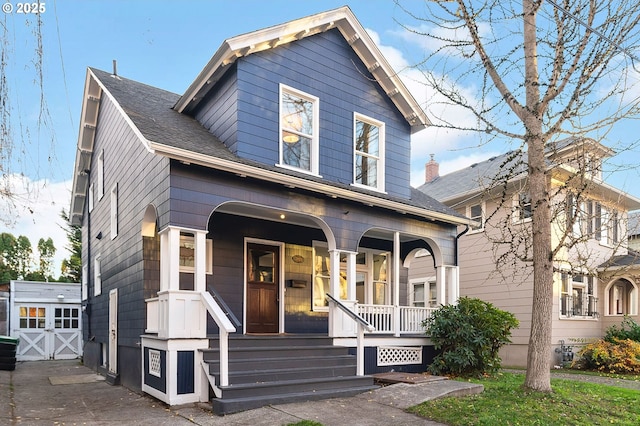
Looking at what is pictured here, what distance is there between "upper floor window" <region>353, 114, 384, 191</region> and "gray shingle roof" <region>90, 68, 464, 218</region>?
1.78 feet

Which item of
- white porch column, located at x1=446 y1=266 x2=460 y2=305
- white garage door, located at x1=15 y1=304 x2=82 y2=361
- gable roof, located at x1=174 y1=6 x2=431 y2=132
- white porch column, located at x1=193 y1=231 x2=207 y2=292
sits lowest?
white garage door, located at x1=15 y1=304 x2=82 y2=361

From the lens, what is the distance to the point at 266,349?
26.9ft

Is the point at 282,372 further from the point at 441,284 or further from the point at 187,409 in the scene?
the point at 441,284

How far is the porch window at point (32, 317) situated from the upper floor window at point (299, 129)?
45.5ft

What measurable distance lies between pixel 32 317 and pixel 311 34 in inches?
597

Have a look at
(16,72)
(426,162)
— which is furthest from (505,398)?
(426,162)

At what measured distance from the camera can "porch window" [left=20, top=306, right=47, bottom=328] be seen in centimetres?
1847

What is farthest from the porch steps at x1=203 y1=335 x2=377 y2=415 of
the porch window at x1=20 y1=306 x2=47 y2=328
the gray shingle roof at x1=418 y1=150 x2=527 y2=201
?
the porch window at x1=20 y1=306 x2=47 y2=328

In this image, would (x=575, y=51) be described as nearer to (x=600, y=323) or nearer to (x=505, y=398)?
(x=505, y=398)

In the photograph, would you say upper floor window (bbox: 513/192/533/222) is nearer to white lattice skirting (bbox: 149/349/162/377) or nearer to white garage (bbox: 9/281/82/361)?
white lattice skirting (bbox: 149/349/162/377)

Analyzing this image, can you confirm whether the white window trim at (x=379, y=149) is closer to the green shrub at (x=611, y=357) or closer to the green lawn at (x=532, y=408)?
the green lawn at (x=532, y=408)

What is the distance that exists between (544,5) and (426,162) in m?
15.2

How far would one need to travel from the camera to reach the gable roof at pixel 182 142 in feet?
26.0

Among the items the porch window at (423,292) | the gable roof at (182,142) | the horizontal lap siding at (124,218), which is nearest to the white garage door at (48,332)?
the horizontal lap siding at (124,218)
